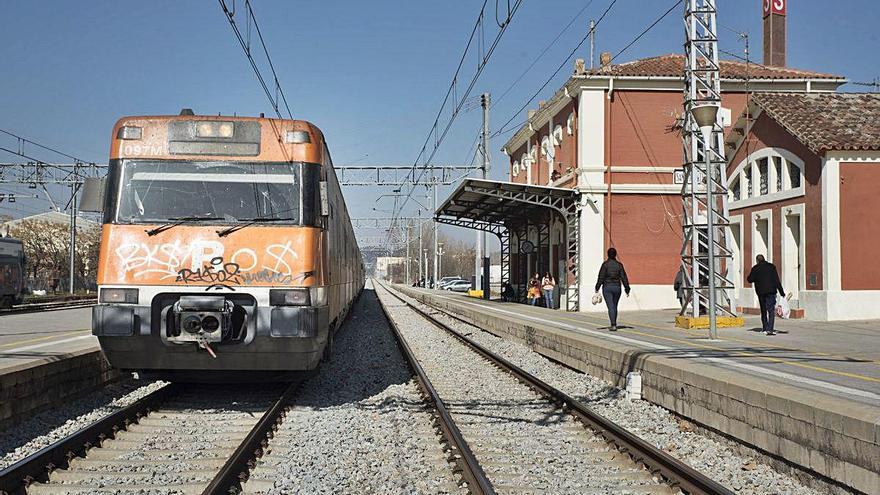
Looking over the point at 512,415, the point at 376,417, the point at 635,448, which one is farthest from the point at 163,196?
the point at 635,448

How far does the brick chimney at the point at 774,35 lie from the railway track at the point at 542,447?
2711 cm

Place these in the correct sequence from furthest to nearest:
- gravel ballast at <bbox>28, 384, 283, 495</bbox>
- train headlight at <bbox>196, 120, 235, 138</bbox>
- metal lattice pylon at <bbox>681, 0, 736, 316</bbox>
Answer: metal lattice pylon at <bbox>681, 0, 736, 316</bbox> → train headlight at <bbox>196, 120, 235, 138</bbox> → gravel ballast at <bbox>28, 384, 283, 495</bbox>

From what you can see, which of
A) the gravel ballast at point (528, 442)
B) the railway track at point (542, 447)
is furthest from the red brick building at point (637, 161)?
the railway track at point (542, 447)

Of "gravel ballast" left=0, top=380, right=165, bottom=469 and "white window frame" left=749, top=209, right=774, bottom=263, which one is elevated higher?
"white window frame" left=749, top=209, right=774, bottom=263

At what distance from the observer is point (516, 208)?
32875mm

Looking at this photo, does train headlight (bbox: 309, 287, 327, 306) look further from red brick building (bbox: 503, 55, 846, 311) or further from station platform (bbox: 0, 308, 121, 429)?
red brick building (bbox: 503, 55, 846, 311)

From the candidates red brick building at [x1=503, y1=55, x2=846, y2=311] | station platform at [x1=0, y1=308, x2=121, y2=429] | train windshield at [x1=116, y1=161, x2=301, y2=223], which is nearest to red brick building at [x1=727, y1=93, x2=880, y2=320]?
red brick building at [x1=503, y1=55, x2=846, y2=311]

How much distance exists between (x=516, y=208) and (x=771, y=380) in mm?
24491

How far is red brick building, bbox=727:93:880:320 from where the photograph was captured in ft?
62.6

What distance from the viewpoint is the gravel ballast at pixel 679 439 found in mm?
6332

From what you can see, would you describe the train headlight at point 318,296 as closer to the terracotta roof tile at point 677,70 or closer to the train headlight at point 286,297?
the train headlight at point 286,297

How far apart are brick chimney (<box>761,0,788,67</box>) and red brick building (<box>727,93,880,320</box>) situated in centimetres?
1136

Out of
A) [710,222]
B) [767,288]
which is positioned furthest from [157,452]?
[767,288]

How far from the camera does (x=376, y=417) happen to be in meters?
8.88
